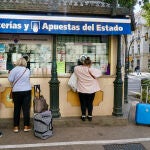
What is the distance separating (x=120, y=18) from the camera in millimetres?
8086

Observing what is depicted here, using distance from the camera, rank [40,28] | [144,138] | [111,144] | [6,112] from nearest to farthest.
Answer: [111,144]
[144,138]
[40,28]
[6,112]

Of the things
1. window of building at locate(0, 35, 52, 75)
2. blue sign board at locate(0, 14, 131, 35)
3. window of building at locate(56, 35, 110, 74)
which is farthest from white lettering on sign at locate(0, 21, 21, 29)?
window of building at locate(56, 35, 110, 74)

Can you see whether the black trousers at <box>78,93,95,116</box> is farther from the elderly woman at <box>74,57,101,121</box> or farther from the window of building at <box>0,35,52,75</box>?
the window of building at <box>0,35,52,75</box>

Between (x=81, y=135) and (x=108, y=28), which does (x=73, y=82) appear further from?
(x=108, y=28)

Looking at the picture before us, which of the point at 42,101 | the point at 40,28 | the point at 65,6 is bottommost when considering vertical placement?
the point at 42,101

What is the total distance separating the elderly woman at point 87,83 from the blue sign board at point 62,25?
2.62 feet

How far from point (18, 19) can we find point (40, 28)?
1.77 ft

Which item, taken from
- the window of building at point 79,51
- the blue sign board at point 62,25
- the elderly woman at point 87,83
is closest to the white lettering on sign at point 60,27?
the blue sign board at point 62,25

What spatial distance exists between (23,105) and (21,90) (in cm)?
39

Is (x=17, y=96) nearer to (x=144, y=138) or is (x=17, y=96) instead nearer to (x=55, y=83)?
(x=55, y=83)

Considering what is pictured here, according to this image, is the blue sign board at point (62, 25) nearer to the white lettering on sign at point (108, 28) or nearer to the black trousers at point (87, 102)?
the white lettering on sign at point (108, 28)

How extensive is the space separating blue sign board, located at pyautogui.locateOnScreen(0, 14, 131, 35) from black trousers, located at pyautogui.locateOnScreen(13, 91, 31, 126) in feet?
4.87

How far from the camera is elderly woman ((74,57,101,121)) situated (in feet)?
26.4

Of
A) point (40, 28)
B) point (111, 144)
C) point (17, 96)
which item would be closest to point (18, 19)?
point (40, 28)
